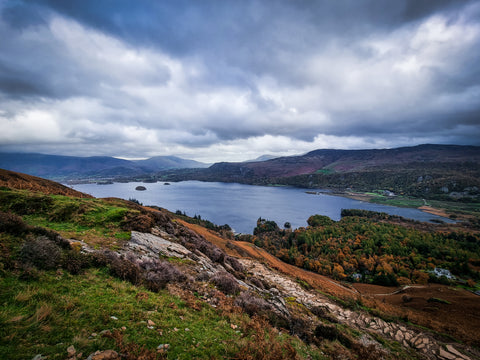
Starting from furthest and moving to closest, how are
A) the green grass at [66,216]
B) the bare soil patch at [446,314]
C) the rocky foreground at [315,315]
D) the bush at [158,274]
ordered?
1. the bare soil patch at [446,314]
2. the green grass at [66,216]
3. the rocky foreground at [315,315]
4. the bush at [158,274]

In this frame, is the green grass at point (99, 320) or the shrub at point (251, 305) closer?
the green grass at point (99, 320)

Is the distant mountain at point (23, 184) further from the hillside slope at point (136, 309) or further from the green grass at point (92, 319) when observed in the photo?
the green grass at point (92, 319)

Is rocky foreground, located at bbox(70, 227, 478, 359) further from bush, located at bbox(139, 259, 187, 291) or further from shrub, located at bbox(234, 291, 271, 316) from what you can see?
bush, located at bbox(139, 259, 187, 291)

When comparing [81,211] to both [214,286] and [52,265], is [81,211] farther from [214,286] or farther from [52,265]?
[214,286]

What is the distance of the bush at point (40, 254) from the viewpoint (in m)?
5.17

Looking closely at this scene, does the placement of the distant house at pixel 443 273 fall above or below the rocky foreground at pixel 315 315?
below

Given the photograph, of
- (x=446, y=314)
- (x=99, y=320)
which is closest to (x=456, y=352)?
(x=446, y=314)

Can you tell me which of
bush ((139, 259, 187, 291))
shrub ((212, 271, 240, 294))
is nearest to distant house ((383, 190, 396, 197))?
shrub ((212, 271, 240, 294))

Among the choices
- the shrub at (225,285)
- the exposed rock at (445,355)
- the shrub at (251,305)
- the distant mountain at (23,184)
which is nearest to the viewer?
the shrub at (251,305)

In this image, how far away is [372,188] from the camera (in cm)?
19300

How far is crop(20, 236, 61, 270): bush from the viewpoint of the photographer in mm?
5168

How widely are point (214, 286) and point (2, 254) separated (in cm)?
679

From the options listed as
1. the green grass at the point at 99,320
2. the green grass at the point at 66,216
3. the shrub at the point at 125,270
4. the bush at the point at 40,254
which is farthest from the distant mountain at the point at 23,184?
the green grass at the point at 99,320

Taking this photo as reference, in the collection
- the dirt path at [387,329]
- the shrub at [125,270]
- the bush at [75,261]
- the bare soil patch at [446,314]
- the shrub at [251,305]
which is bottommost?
the bare soil patch at [446,314]
